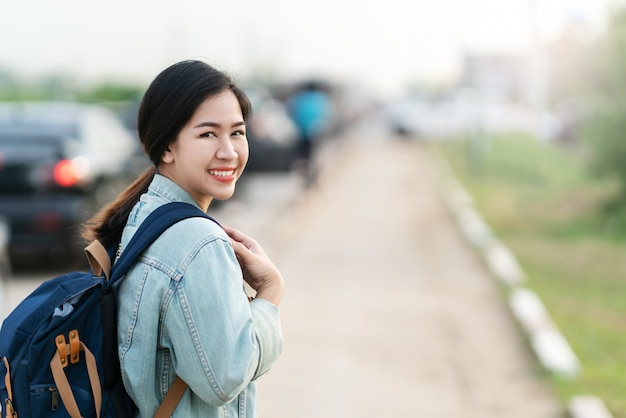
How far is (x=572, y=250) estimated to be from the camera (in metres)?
10.8

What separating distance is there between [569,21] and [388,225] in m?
6.93

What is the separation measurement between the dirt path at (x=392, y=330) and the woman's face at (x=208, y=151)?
350 centimetres

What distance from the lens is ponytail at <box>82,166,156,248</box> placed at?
84.5 inches

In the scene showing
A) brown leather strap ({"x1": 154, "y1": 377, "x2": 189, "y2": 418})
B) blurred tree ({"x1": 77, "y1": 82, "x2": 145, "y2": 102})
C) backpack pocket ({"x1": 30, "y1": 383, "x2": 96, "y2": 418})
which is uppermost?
backpack pocket ({"x1": 30, "y1": 383, "x2": 96, "y2": 418})

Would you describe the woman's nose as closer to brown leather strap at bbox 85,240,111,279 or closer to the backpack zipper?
brown leather strap at bbox 85,240,111,279

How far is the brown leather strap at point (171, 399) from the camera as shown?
1.95 metres

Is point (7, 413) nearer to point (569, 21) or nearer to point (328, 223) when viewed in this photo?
point (328, 223)

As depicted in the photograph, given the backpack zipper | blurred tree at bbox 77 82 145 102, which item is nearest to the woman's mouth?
the backpack zipper

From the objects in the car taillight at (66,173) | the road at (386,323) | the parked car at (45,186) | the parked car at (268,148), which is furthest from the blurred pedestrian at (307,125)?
the car taillight at (66,173)

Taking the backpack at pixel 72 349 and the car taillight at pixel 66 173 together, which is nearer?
the backpack at pixel 72 349

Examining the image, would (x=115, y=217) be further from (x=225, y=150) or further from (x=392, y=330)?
(x=392, y=330)

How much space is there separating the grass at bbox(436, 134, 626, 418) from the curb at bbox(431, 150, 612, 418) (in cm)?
9

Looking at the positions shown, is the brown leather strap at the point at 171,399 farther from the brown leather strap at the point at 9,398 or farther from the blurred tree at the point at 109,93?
the blurred tree at the point at 109,93

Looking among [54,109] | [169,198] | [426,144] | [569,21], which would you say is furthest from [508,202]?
[426,144]
